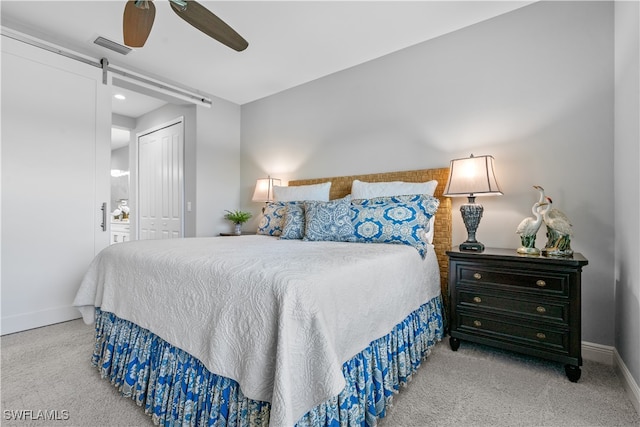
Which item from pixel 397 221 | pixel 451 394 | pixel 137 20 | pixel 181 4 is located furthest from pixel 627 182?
pixel 137 20

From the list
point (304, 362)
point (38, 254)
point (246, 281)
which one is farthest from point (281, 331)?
point (38, 254)

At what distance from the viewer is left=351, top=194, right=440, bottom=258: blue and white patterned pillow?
2.15 meters

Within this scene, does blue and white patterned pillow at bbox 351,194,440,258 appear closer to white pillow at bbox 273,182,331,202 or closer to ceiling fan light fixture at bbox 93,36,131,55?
white pillow at bbox 273,182,331,202

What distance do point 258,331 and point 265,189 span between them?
294cm

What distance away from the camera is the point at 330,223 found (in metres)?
2.37

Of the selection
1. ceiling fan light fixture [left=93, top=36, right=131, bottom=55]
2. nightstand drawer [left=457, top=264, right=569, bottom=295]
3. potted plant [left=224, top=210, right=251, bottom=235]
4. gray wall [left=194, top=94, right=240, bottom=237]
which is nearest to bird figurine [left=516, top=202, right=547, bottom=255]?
nightstand drawer [left=457, top=264, right=569, bottom=295]

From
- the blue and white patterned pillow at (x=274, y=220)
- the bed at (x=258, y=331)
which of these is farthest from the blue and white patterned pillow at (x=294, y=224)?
the bed at (x=258, y=331)

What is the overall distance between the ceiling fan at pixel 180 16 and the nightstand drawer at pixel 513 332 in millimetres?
2468

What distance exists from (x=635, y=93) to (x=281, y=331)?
222 cm

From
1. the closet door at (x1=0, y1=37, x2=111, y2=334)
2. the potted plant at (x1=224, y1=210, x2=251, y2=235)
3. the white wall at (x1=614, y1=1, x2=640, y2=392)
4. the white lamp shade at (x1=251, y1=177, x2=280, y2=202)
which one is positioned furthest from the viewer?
the potted plant at (x1=224, y1=210, x2=251, y2=235)

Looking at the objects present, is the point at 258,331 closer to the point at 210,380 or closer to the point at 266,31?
the point at 210,380

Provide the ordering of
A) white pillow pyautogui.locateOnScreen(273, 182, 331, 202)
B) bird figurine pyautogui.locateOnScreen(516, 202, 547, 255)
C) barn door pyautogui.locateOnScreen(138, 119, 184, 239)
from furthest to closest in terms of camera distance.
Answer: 1. barn door pyautogui.locateOnScreen(138, 119, 184, 239)
2. white pillow pyautogui.locateOnScreen(273, 182, 331, 202)
3. bird figurine pyautogui.locateOnScreen(516, 202, 547, 255)

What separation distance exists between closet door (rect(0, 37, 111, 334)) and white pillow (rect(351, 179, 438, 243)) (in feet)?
8.82

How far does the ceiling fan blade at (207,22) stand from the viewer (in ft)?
5.68
